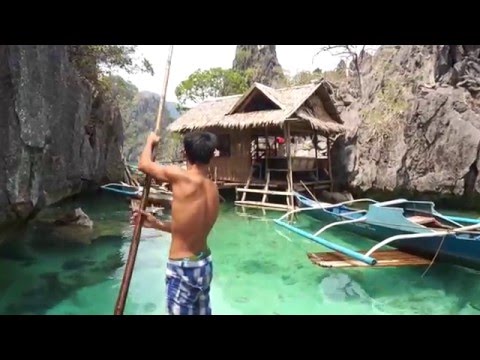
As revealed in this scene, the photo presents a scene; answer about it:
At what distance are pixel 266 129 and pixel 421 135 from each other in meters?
4.72

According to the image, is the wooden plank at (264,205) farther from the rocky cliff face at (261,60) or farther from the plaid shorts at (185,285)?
the rocky cliff face at (261,60)

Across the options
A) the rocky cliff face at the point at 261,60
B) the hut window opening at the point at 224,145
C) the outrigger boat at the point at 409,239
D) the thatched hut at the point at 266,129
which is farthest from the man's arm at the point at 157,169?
the rocky cliff face at the point at 261,60

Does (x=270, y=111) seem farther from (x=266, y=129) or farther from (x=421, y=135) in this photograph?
(x=421, y=135)

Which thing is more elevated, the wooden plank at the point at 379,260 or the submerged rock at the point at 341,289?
the wooden plank at the point at 379,260

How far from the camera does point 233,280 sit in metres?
6.03

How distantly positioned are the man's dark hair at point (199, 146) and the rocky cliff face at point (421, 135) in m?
10.8

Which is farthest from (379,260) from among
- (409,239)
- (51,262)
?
(51,262)

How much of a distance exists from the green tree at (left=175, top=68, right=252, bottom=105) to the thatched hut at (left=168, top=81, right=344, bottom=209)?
29.2 feet

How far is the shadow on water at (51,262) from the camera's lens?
5.09 meters

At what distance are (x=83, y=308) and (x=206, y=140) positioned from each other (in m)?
3.50

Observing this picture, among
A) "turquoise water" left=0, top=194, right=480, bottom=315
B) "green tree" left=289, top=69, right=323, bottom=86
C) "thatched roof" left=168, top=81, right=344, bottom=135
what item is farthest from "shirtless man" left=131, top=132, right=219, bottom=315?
"green tree" left=289, top=69, right=323, bottom=86

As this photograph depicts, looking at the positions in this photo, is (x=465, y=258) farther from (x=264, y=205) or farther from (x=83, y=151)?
(x=83, y=151)

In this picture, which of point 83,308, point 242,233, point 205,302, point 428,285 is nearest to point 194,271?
point 205,302

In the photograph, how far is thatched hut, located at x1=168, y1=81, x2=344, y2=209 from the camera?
1211 centimetres
